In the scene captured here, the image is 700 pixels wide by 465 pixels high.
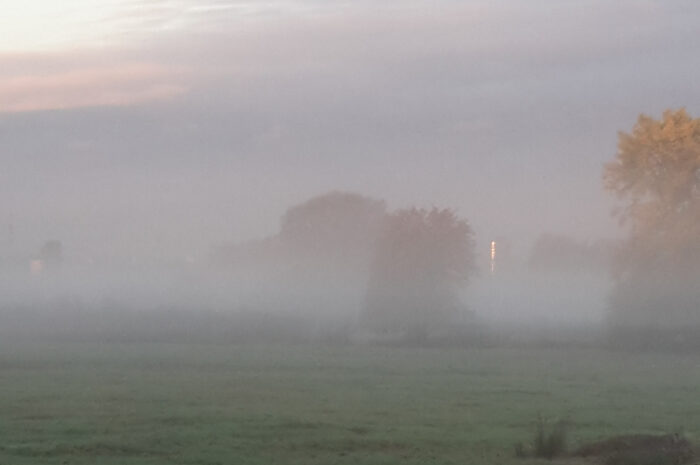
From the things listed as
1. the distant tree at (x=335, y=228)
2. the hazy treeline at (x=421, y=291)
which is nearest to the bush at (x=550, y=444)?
the hazy treeline at (x=421, y=291)

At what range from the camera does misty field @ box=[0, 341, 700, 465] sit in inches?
906

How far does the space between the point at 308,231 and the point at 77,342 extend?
62.7 meters

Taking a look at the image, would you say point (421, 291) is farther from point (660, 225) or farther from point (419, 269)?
point (660, 225)

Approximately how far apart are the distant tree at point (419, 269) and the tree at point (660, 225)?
55.8 feet

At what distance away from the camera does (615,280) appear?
76.9 meters

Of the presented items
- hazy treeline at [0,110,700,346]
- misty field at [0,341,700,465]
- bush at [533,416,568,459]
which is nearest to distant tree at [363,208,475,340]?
hazy treeline at [0,110,700,346]

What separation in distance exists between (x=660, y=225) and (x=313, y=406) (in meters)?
48.4

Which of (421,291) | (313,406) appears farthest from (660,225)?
(313,406)

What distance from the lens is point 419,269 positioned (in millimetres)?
90750

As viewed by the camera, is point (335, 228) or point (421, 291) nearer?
point (421, 291)

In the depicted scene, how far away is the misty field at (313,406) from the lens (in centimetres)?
2300

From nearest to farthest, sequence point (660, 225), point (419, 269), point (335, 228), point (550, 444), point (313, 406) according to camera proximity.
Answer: point (550, 444) < point (313, 406) < point (660, 225) < point (419, 269) < point (335, 228)

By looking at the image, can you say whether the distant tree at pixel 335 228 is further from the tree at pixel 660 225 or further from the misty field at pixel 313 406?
the misty field at pixel 313 406

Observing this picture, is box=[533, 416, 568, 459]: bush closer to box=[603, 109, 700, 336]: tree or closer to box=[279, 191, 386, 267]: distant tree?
box=[603, 109, 700, 336]: tree
